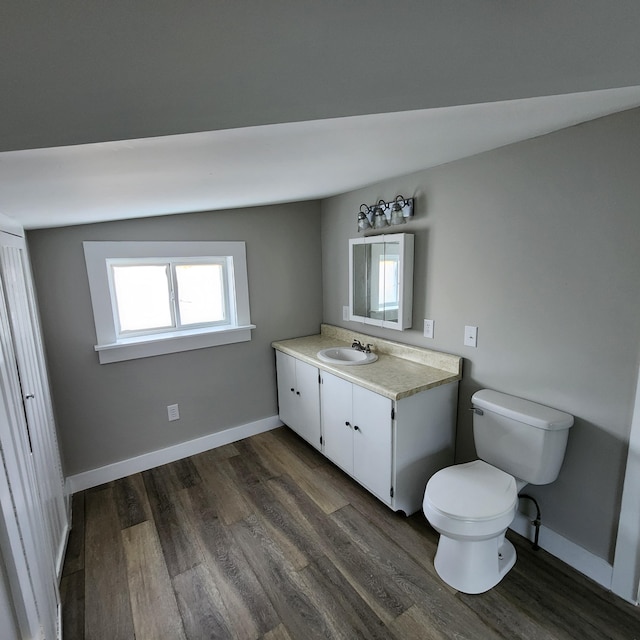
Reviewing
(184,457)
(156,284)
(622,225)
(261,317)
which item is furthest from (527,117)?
(184,457)

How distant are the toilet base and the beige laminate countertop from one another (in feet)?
2.31

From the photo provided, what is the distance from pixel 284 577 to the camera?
1647 millimetres

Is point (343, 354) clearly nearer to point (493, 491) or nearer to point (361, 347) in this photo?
point (361, 347)

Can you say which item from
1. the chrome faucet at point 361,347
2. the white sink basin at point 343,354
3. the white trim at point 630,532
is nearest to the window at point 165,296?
the white sink basin at point 343,354

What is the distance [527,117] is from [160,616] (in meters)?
2.44

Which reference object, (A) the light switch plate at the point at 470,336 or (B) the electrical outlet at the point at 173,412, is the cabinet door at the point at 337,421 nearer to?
(A) the light switch plate at the point at 470,336

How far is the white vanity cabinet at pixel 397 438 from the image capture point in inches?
73.7

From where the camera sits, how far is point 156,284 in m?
2.49

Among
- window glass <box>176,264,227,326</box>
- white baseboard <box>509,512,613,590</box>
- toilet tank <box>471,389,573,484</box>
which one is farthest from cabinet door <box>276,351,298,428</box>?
white baseboard <box>509,512,613,590</box>

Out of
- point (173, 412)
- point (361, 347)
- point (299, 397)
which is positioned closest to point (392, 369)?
point (361, 347)

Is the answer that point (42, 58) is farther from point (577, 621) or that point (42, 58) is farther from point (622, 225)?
point (577, 621)

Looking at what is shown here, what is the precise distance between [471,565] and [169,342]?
2.17 meters

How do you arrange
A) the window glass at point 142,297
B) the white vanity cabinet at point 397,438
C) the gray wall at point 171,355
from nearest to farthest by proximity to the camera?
the white vanity cabinet at point 397,438, the gray wall at point 171,355, the window glass at point 142,297

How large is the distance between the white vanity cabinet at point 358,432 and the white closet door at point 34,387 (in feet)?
4.94
